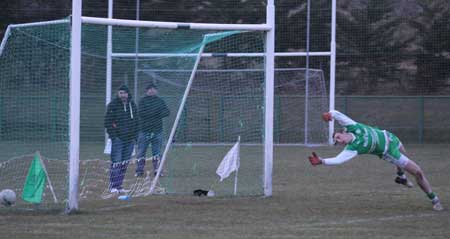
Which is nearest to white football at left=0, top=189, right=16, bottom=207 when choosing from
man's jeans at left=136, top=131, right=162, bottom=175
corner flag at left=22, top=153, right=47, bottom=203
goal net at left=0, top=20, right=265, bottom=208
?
corner flag at left=22, top=153, right=47, bottom=203

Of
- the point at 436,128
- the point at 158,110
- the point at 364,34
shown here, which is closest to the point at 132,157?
the point at 158,110

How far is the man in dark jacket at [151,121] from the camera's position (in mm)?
15984

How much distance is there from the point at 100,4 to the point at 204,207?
25.1 meters

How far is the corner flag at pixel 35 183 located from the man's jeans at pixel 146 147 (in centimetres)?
247

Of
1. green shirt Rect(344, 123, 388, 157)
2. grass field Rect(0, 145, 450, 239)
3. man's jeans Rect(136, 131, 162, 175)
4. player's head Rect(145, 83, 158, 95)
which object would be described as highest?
player's head Rect(145, 83, 158, 95)

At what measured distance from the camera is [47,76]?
1525cm

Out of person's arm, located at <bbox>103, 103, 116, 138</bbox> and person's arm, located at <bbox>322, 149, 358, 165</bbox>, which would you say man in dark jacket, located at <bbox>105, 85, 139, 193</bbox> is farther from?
person's arm, located at <bbox>322, 149, 358, 165</bbox>

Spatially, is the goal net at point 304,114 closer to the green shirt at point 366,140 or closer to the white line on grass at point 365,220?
the green shirt at point 366,140

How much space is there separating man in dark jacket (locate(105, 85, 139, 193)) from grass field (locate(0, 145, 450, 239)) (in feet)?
2.31

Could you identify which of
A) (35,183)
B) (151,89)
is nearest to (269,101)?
(151,89)

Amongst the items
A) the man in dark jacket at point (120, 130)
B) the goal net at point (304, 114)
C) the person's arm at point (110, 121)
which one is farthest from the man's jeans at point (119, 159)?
the goal net at point (304, 114)

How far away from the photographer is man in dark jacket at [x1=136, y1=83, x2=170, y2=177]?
1598 centimetres

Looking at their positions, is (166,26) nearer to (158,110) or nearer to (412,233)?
(158,110)

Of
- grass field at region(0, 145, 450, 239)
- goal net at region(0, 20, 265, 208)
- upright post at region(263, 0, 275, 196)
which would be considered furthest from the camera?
upright post at region(263, 0, 275, 196)
